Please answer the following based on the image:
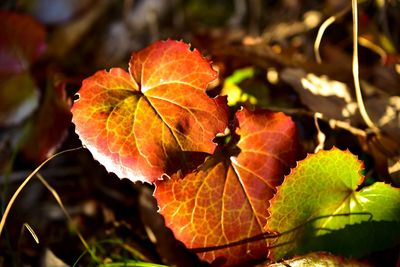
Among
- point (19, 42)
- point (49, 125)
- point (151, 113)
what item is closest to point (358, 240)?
point (151, 113)

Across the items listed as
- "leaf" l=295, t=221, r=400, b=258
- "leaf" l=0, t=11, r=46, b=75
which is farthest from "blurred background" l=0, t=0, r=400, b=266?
"leaf" l=295, t=221, r=400, b=258

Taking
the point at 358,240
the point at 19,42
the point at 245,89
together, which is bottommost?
the point at 358,240

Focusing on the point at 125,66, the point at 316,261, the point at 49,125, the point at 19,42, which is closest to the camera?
the point at 316,261

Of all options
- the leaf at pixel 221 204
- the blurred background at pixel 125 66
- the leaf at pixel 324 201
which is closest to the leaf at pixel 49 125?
the blurred background at pixel 125 66

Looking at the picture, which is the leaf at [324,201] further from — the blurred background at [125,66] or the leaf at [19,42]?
the leaf at [19,42]

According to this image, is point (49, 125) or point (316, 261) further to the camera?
point (49, 125)

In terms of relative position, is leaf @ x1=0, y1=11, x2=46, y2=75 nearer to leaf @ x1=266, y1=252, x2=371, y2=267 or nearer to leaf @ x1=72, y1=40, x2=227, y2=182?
leaf @ x1=72, y1=40, x2=227, y2=182

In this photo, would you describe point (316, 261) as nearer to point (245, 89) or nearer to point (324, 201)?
point (324, 201)
